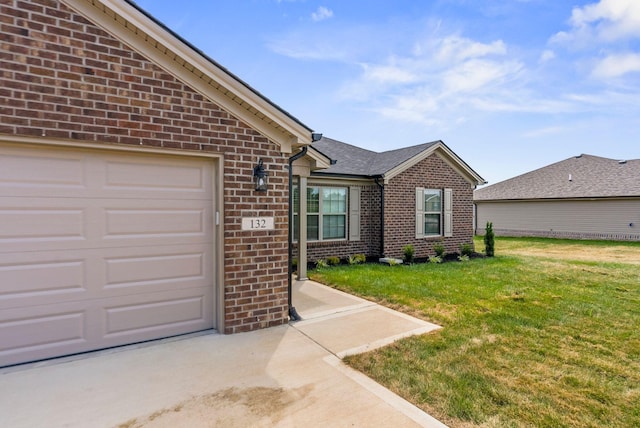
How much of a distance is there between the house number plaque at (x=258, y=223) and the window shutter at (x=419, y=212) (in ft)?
26.4

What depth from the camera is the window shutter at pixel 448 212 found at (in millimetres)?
12414

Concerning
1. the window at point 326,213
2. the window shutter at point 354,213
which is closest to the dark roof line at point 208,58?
the window at point 326,213

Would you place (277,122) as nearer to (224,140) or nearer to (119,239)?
(224,140)

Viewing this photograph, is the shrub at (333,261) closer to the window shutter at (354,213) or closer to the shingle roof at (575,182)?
the window shutter at (354,213)

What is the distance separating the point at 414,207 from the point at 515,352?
796 centimetres

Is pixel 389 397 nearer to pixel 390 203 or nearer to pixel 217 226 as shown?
pixel 217 226

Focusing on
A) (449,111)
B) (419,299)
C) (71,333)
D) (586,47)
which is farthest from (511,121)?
(71,333)

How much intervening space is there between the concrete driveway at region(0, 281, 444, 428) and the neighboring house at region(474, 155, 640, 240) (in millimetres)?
20973

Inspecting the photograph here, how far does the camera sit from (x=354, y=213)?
1091cm

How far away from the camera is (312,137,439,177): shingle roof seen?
11.0 meters

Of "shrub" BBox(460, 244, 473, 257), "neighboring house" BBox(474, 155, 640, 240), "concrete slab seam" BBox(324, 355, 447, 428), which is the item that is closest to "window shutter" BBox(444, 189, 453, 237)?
"shrub" BBox(460, 244, 473, 257)

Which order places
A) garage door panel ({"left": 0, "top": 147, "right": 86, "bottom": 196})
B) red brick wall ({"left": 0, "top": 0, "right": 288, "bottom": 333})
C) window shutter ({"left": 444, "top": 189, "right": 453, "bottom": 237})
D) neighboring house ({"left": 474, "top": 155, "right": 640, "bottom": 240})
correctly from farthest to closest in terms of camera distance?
neighboring house ({"left": 474, "top": 155, "right": 640, "bottom": 240}) < window shutter ({"left": 444, "top": 189, "right": 453, "bottom": 237}) < garage door panel ({"left": 0, "top": 147, "right": 86, "bottom": 196}) < red brick wall ({"left": 0, "top": 0, "right": 288, "bottom": 333})

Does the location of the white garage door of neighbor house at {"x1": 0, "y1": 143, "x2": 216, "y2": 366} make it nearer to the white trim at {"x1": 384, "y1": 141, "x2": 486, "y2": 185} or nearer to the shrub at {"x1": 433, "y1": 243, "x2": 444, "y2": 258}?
the white trim at {"x1": 384, "y1": 141, "x2": 486, "y2": 185}

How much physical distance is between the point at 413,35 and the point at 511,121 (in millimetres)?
8340
